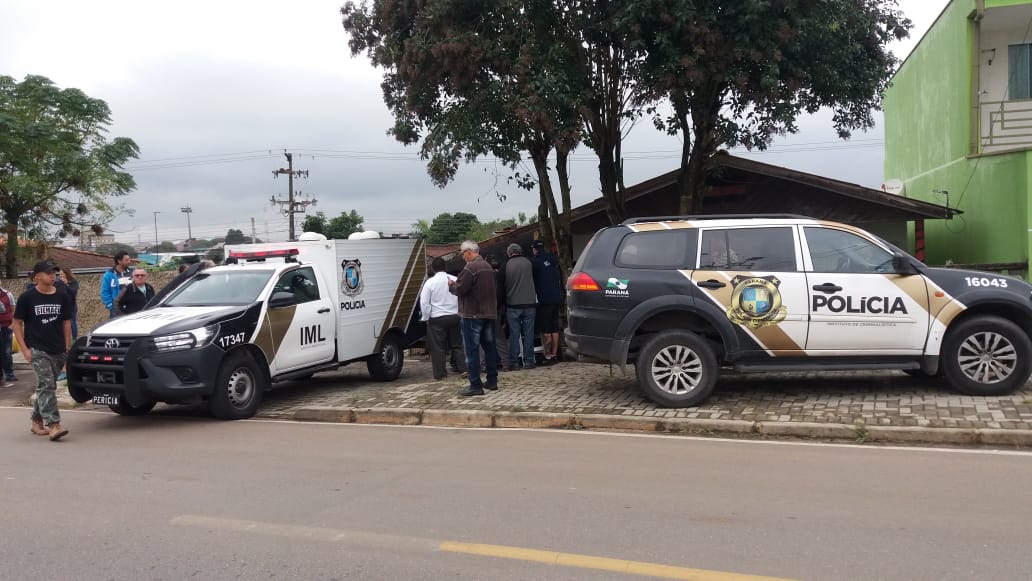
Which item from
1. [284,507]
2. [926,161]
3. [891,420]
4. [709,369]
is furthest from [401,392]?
[926,161]

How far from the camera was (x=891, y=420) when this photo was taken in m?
7.23

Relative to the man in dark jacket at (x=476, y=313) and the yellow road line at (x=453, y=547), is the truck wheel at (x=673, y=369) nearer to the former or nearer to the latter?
the man in dark jacket at (x=476, y=313)

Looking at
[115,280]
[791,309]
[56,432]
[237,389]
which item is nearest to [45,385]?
[56,432]

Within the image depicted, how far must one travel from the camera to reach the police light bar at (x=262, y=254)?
34.1ft

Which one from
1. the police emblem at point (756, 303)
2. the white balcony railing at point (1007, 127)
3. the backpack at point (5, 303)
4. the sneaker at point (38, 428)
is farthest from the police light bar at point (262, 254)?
the white balcony railing at point (1007, 127)

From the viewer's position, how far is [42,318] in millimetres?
8078

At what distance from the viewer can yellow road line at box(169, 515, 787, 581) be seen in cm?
410

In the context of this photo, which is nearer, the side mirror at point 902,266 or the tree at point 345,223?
the side mirror at point 902,266

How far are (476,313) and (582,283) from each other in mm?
1629

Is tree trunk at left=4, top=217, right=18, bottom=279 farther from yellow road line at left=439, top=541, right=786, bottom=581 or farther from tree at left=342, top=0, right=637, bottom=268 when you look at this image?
yellow road line at left=439, top=541, right=786, bottom=581

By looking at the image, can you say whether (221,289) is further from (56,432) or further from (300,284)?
(56,432)

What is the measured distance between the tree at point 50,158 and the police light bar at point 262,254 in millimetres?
16692

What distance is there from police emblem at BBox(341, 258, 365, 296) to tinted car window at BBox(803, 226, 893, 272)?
232 inches

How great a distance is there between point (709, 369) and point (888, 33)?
723 cm
